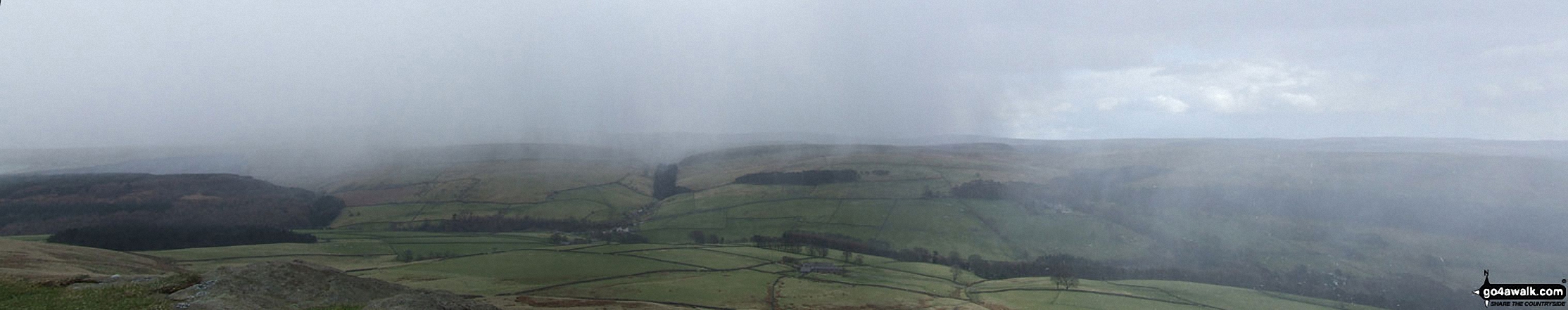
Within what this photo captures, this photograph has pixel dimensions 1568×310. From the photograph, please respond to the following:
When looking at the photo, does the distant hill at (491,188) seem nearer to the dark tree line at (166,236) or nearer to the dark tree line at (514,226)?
the dark tree line at (514,226)

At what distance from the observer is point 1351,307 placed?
206ft

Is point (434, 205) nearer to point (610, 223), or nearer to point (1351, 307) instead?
point (610, 223)

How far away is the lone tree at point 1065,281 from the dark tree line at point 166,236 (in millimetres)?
83778

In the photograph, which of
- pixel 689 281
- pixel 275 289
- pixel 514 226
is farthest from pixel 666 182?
pixel 275 289

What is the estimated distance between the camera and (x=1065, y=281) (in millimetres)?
68812

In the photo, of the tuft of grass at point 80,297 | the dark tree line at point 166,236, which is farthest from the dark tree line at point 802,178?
the tuft of grass at point 80,297

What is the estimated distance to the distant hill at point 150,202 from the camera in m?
82.1

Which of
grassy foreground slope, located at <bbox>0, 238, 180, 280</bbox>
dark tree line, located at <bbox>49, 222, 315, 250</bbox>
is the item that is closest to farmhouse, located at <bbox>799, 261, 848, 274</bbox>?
grassy foreground slope, located at <bbox>0, 238, 180, 280</bbox>

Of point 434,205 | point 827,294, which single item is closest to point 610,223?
point 434,205

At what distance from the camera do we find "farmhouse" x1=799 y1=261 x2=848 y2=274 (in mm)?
71312

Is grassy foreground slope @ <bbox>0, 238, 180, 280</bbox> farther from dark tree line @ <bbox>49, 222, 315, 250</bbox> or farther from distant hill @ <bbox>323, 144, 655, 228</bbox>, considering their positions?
distant hill @ <bbox>323, 144, 655, 228</bbox>

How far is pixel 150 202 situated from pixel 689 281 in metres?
84.2

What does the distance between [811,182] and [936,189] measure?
22798 mm

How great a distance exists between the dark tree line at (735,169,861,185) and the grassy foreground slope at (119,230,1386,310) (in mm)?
42550
